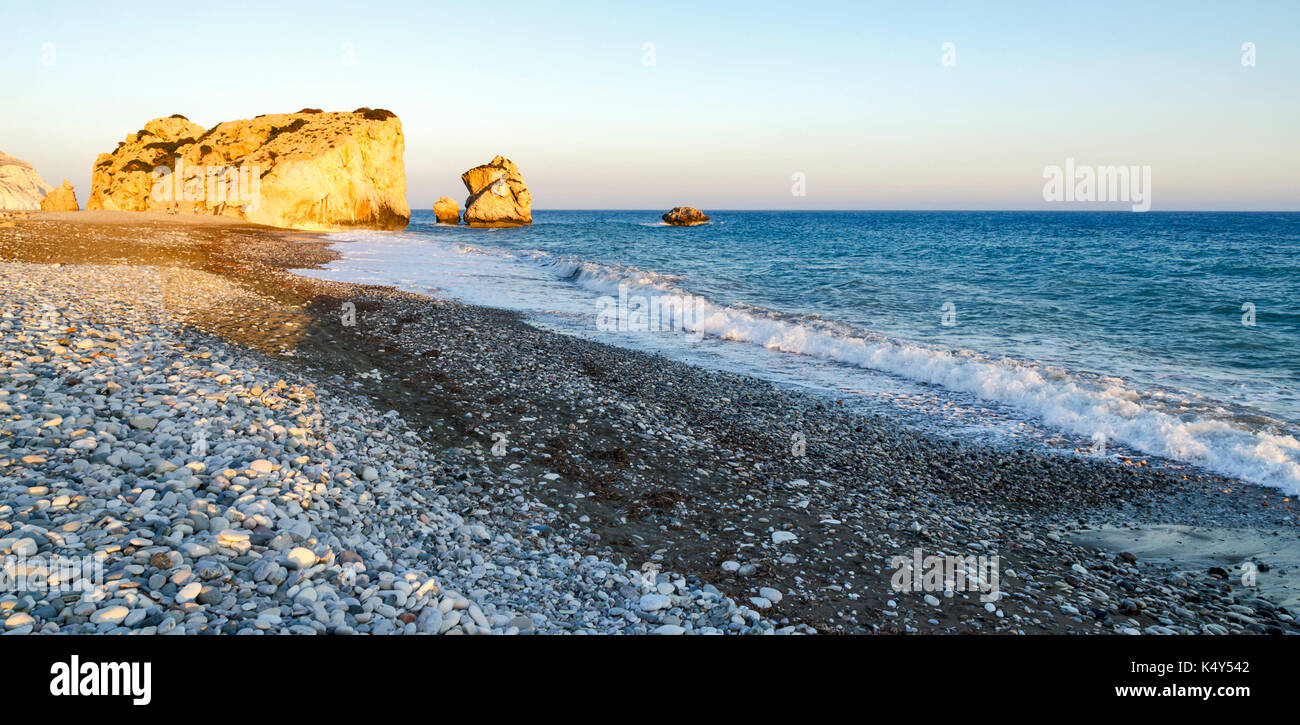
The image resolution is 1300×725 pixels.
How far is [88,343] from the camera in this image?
11.8m

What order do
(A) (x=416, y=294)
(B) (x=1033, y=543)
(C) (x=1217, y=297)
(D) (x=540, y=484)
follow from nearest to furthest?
(B) (x=1033, y=543) < (D) (x=540, y=484) < (A) (x=416, y=294) < (C) (x=1217, y=297)

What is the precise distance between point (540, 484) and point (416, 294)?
801 inches

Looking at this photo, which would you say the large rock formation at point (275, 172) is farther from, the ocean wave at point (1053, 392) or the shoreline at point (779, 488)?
the ocean wave at point (1053, 392)

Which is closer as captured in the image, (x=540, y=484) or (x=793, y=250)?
(x=540, y=484)

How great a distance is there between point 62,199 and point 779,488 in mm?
108471

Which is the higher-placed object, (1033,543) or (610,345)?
(610,345)

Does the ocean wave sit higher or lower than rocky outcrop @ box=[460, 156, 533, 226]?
lower

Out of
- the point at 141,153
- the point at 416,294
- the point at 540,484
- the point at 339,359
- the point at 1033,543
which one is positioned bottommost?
the point at 1033,543

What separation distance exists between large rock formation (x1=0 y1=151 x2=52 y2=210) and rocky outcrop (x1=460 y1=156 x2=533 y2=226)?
5612cm

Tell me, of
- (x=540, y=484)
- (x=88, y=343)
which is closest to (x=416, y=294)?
(x=88, y=343)

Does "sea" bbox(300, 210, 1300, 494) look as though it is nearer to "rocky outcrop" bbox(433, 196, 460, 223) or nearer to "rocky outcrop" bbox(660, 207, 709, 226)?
"rocky outcrop" bbox(433, 196, 460, 223)

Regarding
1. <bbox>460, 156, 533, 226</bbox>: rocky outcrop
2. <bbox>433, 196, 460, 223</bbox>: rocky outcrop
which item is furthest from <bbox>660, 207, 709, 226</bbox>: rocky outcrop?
<bbox>433, 196, 460, 223</bbox>: rocky outcrop

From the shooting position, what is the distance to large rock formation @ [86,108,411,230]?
6900 centimetres
